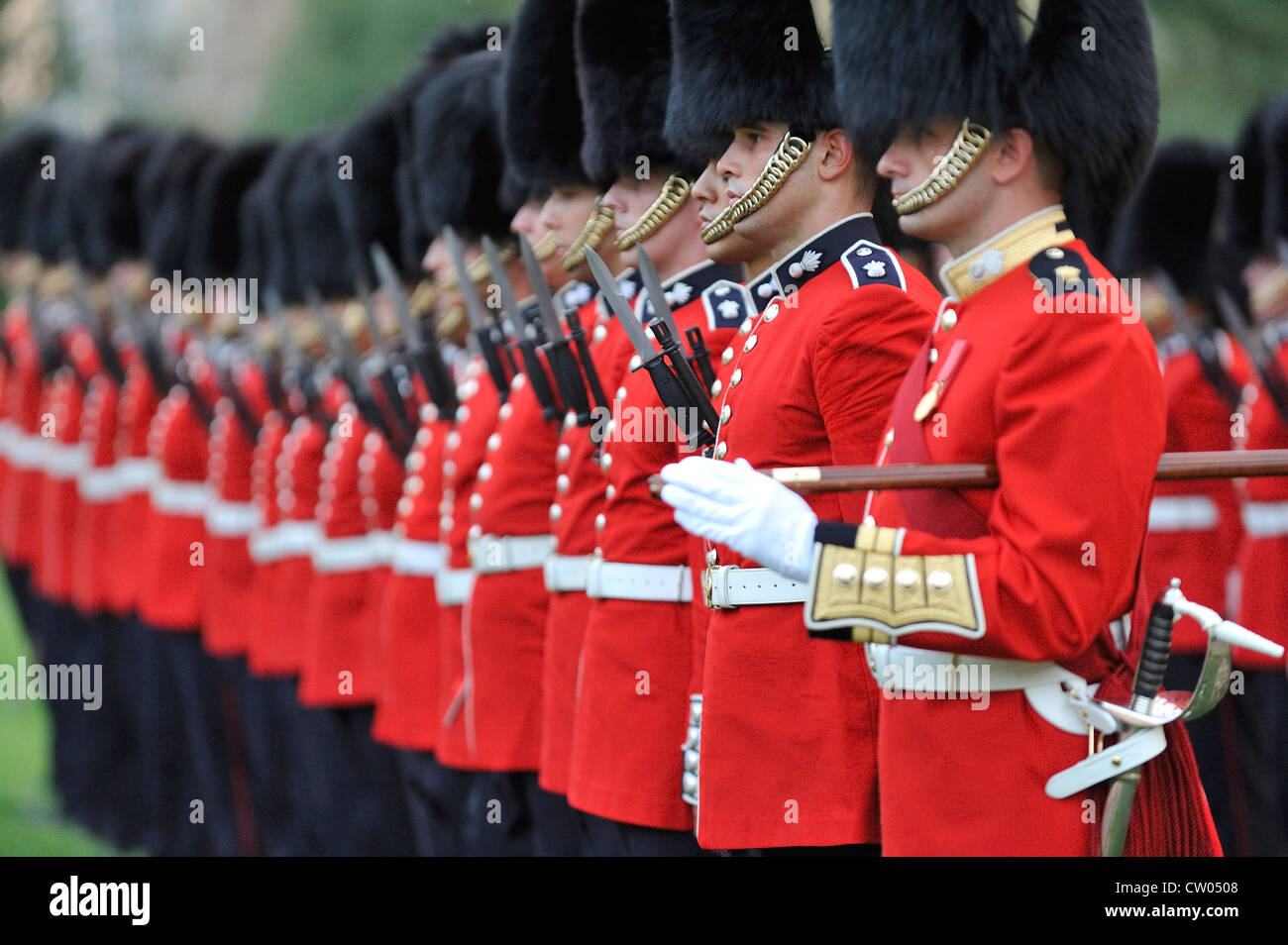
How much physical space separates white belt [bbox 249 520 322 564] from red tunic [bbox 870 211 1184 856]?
14.4 ft

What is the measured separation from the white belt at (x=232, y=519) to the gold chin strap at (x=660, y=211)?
4047mm

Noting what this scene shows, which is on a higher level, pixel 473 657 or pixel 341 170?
pixel 341 170

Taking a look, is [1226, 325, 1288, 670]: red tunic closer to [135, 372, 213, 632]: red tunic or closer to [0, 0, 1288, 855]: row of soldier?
[0, 0, 1288, 855]: row of soldier

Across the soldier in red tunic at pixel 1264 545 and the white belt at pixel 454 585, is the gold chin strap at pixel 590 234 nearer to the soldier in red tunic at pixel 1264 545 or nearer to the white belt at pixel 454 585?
the white belt at pixel 454 585

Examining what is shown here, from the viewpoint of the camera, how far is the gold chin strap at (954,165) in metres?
3.38

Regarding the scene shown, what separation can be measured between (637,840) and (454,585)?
144 cm

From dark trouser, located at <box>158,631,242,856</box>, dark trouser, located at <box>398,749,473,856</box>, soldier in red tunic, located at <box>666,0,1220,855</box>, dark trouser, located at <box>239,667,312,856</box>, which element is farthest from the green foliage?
soldier in red tunic, located at <box>666,0,1220,855</box>

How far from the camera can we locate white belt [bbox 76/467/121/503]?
1005 centimetres

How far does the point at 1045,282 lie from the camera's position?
3268 mm

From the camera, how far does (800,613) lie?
12.9ft

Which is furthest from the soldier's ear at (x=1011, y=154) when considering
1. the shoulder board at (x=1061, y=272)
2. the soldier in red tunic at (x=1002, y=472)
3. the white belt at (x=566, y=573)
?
the white belt at (x=566, y=573)
